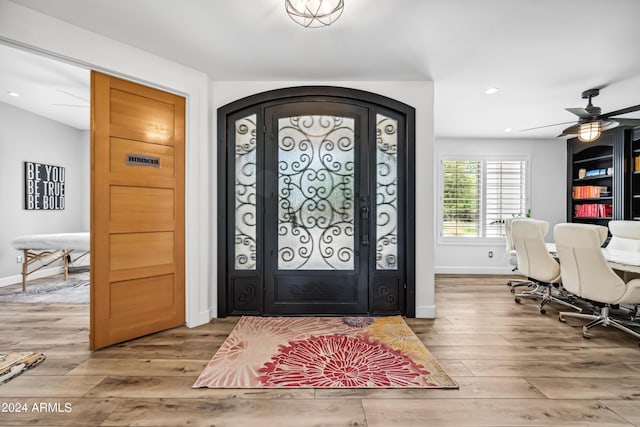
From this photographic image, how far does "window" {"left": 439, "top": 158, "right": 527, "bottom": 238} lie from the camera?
6207 millimetres

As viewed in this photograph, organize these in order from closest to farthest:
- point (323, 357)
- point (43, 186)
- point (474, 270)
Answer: point (323, 357)
point (43, 186)
point (474, 270)

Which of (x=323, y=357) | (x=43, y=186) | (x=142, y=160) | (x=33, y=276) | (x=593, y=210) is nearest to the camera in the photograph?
(x=323, y=357)

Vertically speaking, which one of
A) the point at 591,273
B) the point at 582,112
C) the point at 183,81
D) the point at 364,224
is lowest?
the point at 591,273

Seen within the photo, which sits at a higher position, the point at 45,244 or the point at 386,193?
the point at 386,193

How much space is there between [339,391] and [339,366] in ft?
1.04

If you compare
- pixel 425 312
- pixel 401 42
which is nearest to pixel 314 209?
pixel 425 312

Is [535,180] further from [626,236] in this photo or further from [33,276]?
[33,276]

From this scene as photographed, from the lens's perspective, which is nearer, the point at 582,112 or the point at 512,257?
the point at 582,112

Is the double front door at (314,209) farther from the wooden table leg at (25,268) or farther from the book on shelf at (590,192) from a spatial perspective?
the book on shelf at (590,192)

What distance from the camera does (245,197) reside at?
11.9ft

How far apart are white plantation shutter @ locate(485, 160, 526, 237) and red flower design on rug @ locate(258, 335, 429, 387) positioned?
4.58 meters

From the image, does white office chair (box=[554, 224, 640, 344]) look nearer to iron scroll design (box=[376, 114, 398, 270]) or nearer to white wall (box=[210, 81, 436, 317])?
white wall (box=[210, 81, 436, 317])

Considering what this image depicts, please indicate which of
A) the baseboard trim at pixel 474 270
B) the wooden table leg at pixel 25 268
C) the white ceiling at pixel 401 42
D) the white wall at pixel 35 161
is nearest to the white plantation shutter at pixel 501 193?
the baseboard trim at pixel 474 270

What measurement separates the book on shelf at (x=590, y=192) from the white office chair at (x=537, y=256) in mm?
2751
